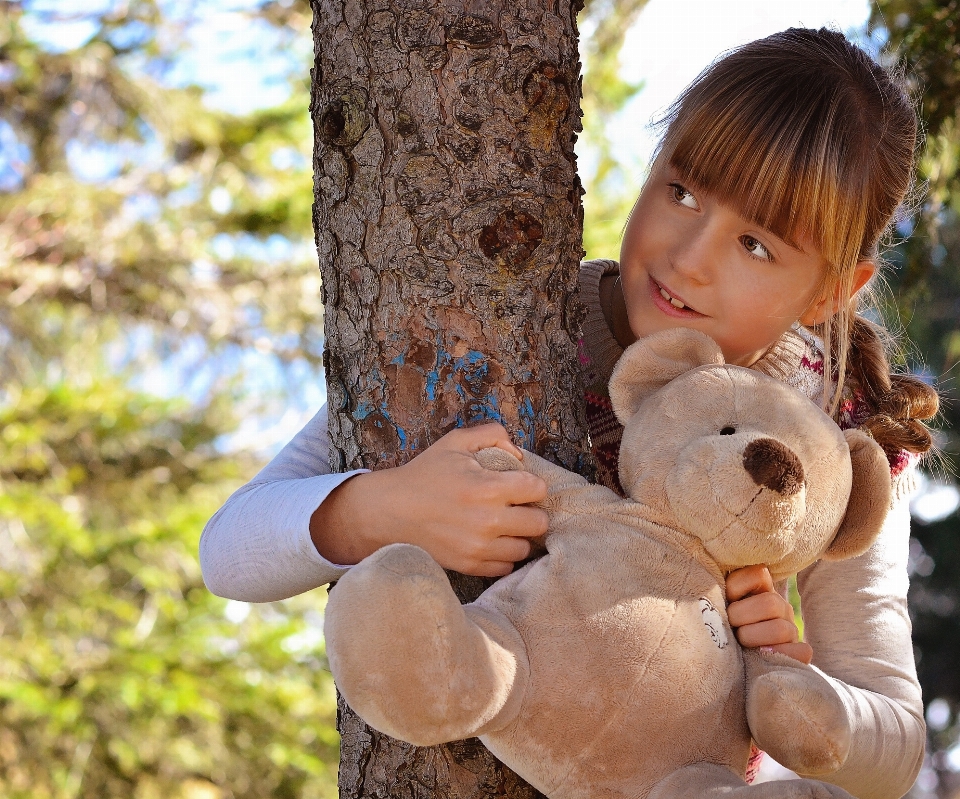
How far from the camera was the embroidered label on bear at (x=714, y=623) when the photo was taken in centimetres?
110

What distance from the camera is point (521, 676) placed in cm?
102

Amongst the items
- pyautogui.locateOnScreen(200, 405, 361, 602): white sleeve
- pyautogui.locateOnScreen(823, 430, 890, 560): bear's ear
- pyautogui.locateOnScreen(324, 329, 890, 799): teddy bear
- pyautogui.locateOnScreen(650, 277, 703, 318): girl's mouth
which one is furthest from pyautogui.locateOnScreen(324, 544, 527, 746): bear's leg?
pyautogui.locateOnScreen(650, 277, 703, 318): girl's mouth

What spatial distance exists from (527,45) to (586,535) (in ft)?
2.24

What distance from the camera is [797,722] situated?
3.51 feet

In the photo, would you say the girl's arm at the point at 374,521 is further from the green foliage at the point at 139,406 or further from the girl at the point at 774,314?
the green foliage at the point at 139,406

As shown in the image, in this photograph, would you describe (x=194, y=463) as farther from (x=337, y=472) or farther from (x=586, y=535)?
(x=586, y=535)

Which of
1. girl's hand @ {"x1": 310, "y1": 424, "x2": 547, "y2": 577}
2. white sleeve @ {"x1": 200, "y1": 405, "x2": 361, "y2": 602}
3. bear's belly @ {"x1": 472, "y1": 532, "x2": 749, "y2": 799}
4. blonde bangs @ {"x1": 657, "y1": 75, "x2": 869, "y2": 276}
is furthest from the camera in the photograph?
blonde bangs @ {"x1": 657, "y1": 75, "x2": 869, "y2": 276}

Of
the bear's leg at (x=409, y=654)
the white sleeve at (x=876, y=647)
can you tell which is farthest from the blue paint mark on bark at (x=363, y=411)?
the white sleeve at (x=876, y=647)

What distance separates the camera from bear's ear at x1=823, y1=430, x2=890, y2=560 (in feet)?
3.95

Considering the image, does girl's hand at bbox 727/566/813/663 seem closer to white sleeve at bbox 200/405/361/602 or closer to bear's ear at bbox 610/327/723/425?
bear's ear at bbox 610/327/723/425

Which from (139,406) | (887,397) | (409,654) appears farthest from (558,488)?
(139,406)

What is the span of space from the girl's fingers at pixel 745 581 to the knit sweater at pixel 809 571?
16 centimetres

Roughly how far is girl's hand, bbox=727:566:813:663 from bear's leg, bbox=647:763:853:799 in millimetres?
170

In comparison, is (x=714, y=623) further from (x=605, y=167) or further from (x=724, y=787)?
(x=605, y=167)
